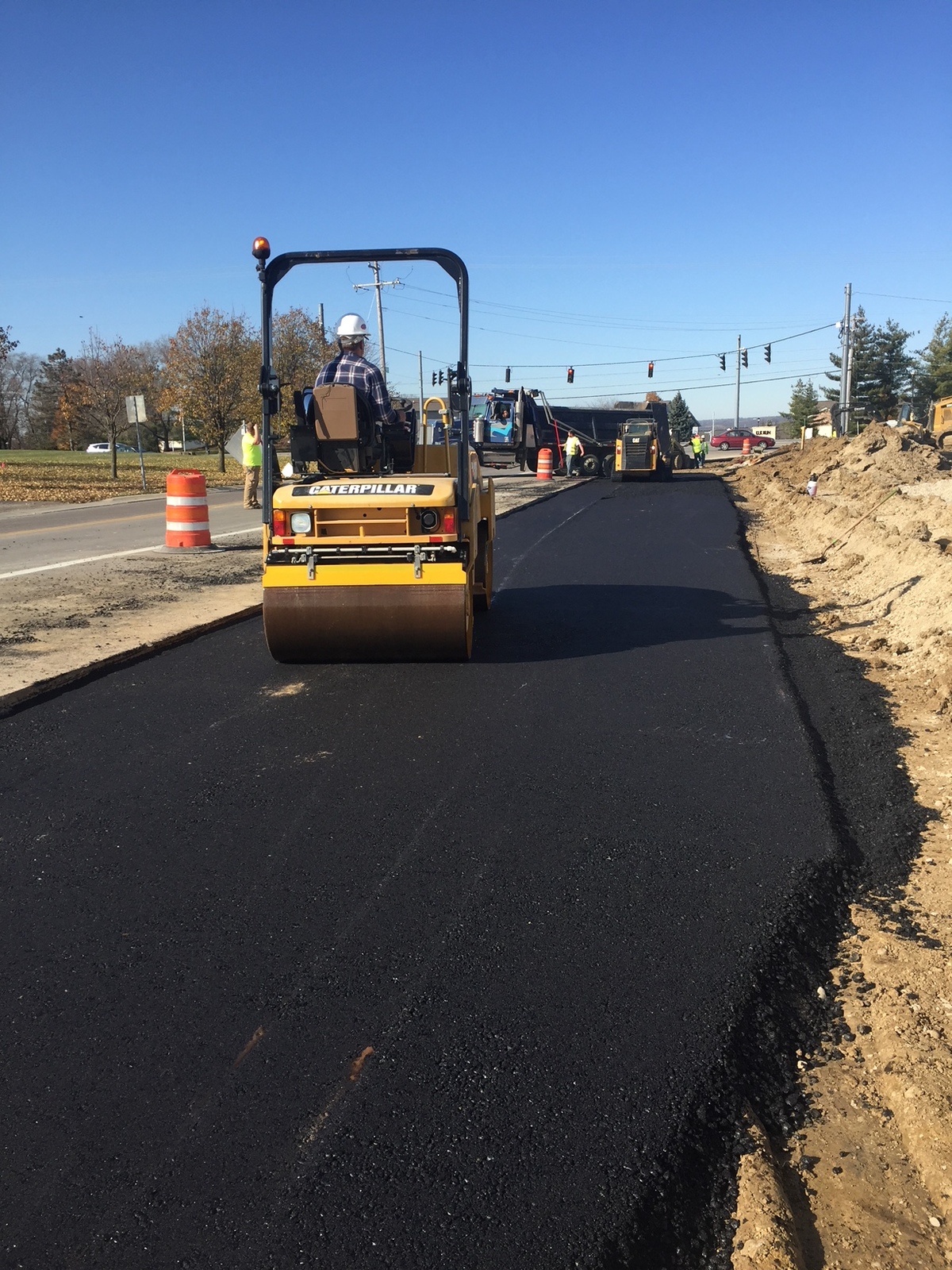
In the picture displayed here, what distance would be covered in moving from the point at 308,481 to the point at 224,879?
165 inches

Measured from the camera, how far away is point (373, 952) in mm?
3871

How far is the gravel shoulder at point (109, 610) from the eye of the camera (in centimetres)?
826

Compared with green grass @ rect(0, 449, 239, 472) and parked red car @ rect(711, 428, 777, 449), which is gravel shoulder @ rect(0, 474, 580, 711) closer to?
green grass @ rect(0, 449, 239, 472)

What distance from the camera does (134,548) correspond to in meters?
16.2

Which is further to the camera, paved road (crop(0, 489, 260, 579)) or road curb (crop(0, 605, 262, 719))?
paved road (crop(0, 489, 260, 579))

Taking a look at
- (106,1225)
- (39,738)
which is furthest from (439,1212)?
(39,738)

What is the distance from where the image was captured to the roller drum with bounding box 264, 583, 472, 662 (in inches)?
298

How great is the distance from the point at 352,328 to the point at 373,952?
5.46 m

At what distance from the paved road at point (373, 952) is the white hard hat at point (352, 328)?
258 centimetres

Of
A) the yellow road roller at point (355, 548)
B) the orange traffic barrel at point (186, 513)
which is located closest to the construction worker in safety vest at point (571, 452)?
the orange traffic barrel at point (186, 513)

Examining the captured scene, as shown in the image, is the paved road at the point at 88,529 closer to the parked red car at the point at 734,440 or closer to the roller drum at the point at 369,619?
the roller drum at the point at 369,619

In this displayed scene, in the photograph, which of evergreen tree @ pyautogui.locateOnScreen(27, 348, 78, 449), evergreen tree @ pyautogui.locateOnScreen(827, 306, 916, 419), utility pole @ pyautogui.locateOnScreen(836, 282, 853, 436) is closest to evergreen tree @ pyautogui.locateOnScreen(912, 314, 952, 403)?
evergreen tree @ pyautogui.locateOnScreen(827, 306, 916, 419)

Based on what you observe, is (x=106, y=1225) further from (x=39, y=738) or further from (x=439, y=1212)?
(x=39, y=738)

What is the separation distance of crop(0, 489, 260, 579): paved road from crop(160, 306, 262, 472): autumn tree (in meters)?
17.5
